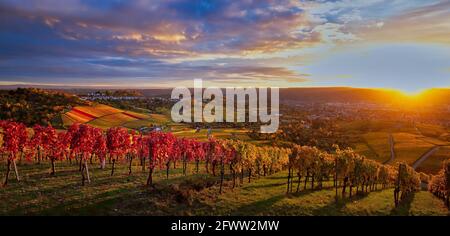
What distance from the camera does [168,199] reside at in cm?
5016

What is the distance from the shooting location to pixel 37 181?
5781cm

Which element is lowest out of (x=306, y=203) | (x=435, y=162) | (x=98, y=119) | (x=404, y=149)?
(x=435, y=162)

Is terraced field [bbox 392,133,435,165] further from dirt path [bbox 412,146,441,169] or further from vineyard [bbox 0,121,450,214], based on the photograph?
vineyard [bbox 0,121,450,214]

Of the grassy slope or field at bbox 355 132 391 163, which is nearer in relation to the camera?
the grassy slope

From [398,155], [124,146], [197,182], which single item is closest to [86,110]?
[124,146]

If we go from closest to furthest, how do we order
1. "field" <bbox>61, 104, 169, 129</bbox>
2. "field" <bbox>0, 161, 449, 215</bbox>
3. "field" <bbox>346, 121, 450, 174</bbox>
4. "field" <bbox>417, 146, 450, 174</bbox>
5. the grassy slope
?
1. "field" <bbox>0, 161, 449, 215</bbox>
2. the grassy slope
3. "field" <bbox>417, 146, 450, 174</bbox>
4. "field" <bbox>346, 121, 450, 174</bbox>
5. "field" <bbox>61, 104, 169, 129</bbox>

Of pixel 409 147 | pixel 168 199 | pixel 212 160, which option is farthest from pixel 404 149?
pixel 168 199

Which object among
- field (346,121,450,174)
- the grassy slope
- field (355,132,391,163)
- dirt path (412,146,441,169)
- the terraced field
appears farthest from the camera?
field (355,132,391,163)

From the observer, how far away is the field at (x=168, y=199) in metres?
45.1

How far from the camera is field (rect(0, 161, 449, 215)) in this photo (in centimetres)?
4509

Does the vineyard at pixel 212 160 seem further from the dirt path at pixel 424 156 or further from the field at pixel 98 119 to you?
the field at pixel 98 119

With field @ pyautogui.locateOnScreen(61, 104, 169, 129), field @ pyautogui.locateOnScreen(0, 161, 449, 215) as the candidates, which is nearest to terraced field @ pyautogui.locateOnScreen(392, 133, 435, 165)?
field @ pyautogui.locateOnScreen(0, 161, 449, 215)

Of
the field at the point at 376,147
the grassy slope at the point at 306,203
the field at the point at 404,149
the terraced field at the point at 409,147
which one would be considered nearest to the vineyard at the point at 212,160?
the grassy slope at the point at 306,203

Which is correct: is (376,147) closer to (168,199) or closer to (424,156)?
(424,156)
